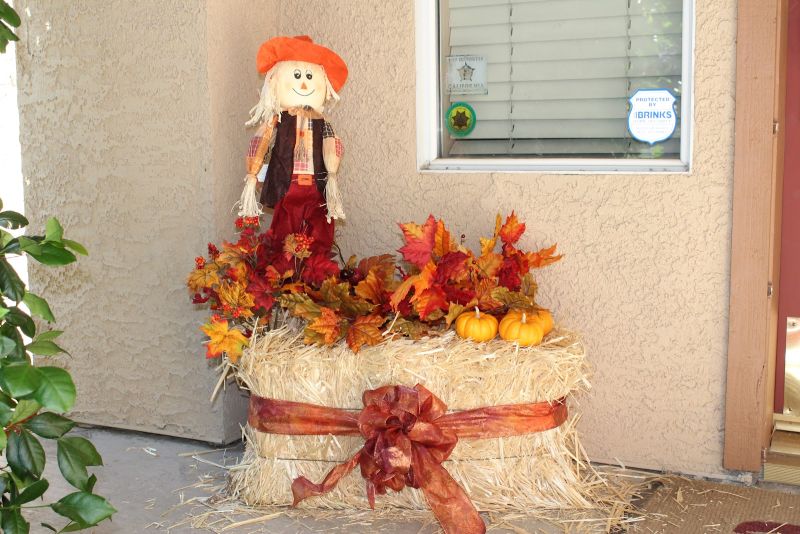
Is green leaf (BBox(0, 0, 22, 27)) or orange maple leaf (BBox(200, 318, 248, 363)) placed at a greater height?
green leaf (BBox(0, 0, 22, 27))

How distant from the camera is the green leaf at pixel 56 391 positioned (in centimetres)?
187

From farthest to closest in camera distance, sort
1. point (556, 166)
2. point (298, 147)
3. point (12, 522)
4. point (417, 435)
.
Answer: point (556, 166), point (298, 147), point (417, 435), point (12, 522)

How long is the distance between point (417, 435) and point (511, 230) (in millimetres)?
903

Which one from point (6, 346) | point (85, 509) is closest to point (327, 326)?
point (85, 509)

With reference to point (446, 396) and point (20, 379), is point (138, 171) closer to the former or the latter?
point (446, 396)

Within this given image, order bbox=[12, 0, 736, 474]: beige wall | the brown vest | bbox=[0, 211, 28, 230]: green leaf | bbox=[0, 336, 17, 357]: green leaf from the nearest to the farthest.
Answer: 1. bbox=[0, 336, 17, 357]: green leaf
2. bbox=[0, 211, 28, 230]: green leaf
3. bbox=[12, 0, 736, 474]: beige wall
4. the brown vest

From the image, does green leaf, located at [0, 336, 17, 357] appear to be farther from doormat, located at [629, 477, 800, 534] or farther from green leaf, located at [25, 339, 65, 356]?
doormat, located at [629, 477, 800, 534]

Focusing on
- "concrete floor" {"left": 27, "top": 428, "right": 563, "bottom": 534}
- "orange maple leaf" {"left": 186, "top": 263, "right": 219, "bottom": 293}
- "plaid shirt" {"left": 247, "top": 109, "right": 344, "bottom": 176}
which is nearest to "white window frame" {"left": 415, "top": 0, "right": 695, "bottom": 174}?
"plaid shirt" {"left": 247, "top": 109, "right": 344, "bottom": 176}

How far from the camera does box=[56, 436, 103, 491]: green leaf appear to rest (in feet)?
7.10

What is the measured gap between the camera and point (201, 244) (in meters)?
4.04

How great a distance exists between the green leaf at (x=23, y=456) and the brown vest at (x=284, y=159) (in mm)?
1700

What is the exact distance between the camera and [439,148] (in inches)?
161

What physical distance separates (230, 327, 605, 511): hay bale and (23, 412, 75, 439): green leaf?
1152 millimetres

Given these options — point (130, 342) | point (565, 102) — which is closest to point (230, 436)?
point (130, 342)
